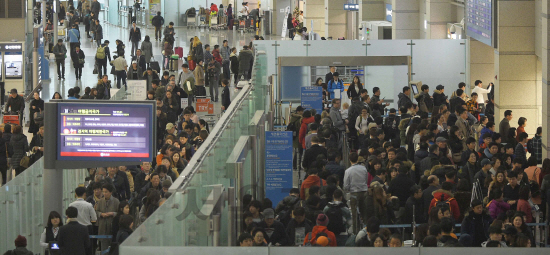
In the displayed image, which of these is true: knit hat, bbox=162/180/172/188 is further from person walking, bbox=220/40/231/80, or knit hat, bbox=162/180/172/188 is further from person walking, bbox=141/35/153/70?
person walking, bbox=141/35/153/70

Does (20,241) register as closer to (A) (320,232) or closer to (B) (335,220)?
(A) (320,232)

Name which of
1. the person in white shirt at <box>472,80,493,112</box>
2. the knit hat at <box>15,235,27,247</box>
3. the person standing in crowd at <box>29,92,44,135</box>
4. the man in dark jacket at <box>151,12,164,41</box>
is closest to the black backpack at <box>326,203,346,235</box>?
the knit hat at <box>15,235,27,247</box>

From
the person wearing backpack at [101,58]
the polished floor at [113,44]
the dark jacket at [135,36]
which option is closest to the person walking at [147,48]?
the person wearing backpack at [101,58]

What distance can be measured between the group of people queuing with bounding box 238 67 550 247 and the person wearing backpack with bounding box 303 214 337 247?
1cm

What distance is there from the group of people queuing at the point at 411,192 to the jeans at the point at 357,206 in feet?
0.04

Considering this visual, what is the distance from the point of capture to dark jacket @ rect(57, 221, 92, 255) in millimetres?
8812

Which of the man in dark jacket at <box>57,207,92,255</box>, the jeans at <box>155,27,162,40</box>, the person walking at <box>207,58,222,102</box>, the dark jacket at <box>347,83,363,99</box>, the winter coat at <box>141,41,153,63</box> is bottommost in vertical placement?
the man in dark jacket at <box>57,207,92,255</box>

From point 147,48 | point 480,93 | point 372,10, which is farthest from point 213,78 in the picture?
point 372,10

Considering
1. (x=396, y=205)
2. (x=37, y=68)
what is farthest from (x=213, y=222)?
(x=37, y=68)

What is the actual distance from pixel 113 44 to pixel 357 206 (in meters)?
28.3

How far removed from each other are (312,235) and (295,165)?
8015 mm

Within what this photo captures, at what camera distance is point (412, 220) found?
10.2 metres

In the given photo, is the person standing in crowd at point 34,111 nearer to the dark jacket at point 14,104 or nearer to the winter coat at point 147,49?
the dark jacket at point 14,104

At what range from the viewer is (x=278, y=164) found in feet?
40.5
